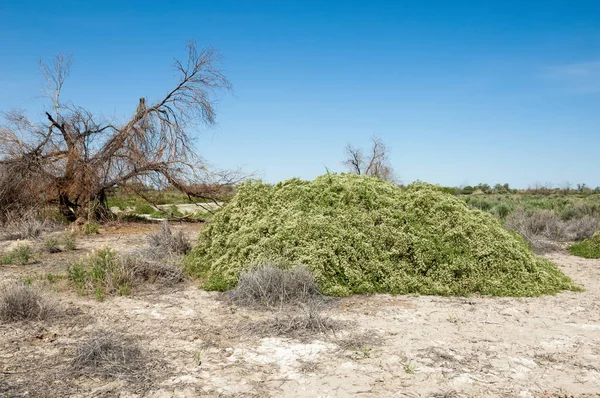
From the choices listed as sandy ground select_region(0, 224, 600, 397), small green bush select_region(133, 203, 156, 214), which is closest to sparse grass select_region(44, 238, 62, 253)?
sandy ground select_region(0, 224, 600, 397)

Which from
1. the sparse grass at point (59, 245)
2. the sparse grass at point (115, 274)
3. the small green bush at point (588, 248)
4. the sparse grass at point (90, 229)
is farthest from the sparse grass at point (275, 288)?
the sparse grass at point (90, 229)

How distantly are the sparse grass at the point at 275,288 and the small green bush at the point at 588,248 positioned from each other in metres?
7.20

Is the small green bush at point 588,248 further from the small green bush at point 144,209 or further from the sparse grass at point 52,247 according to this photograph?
the small green bush at point 144,209

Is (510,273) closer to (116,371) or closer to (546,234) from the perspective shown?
(116,371)

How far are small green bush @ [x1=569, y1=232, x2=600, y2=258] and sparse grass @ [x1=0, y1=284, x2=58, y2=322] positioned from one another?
400 inches

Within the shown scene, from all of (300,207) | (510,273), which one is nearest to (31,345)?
(300,207)

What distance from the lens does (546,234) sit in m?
13.5

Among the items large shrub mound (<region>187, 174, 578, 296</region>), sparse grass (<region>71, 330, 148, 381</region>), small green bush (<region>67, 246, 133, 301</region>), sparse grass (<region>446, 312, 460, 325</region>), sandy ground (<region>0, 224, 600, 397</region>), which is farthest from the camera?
large shrub mound (<region>187, 174, 578, 296</region>)

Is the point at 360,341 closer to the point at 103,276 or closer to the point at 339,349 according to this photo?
the point at 339,349

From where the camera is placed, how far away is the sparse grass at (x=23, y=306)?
5.70 metres

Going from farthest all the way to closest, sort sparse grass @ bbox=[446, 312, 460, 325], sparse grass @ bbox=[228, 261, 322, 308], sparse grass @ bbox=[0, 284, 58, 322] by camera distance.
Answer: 1. sparse grass @ bbox=[228, 261, 322, 308]
2. sparse grass @ bbox=[446, 312, 460, 325]
3. sparse grass @ bbox=[0, 284, 58, 322]

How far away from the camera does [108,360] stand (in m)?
4.43

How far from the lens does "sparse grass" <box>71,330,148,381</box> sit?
4.29 metres

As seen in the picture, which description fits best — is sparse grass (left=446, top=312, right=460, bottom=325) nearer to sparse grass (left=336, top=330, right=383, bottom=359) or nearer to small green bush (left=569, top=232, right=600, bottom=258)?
sparse grass (left=336, top=330, right=383, bottom=359)
